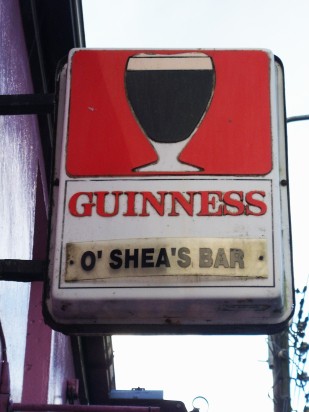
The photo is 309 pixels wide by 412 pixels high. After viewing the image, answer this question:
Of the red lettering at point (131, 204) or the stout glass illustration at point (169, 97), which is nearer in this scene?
the red lettering at point (131, 204)

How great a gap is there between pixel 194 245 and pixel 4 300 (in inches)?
103

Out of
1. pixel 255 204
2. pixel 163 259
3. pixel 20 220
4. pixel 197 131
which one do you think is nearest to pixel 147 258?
pixel 163 259

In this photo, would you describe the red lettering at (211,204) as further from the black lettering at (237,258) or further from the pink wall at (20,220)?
the pink wall at (20,220)

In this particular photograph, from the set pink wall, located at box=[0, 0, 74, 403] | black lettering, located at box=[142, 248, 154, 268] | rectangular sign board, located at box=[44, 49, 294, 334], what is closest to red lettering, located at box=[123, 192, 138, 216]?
rectangular sign board, located at box=[44, 49, 294, 334]

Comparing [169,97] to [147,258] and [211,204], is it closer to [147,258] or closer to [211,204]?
[211,204]

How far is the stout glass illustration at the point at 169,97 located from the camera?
4660 millimetres

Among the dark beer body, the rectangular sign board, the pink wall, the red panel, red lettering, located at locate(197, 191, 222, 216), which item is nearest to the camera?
the rectangular sign board

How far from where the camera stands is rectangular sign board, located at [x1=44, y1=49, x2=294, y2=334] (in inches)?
167

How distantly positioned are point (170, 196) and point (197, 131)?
0.44 meters

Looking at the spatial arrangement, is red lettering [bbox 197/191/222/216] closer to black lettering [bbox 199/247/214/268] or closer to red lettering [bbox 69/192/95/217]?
black lettering [bbox 199/247/214/268]

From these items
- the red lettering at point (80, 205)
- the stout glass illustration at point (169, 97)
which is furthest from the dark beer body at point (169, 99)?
the red lettering at point (80, 205)

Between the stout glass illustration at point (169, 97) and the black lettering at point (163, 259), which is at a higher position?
the stout glass illustration at point (169, 97)

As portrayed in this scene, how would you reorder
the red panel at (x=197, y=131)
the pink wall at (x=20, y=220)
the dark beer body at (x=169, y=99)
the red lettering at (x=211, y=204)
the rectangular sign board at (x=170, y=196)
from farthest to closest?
the pink wall at (x=20, y=220)
the dark beer body at (x=169, y=99)
the red panel at (x=197, y=131)
the red lettering at (x=211, y=204)
the rectangular sign board at (x=170, y=196)

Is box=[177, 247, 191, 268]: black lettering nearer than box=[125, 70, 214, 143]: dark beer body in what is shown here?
Yes
